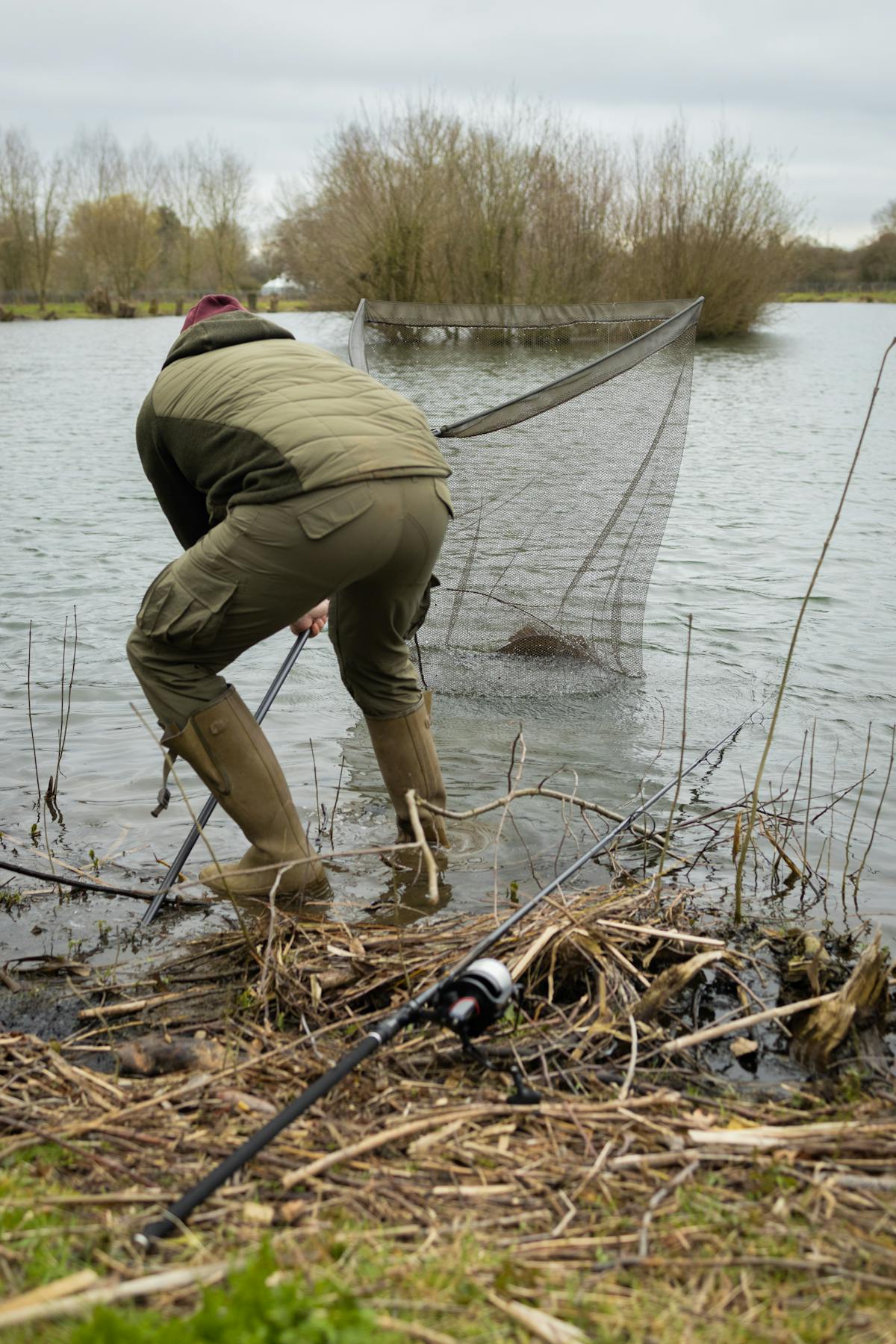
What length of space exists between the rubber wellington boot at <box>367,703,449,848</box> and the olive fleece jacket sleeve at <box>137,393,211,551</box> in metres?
0.91

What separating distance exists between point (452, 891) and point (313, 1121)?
5.83ft

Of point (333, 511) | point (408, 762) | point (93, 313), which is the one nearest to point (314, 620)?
point (408, 762)

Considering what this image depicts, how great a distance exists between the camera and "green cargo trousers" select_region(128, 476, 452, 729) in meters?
3.29

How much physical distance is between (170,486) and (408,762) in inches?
50.1

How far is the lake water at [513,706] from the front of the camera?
14.4ft

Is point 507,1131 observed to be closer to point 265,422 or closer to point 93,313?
point 265,422

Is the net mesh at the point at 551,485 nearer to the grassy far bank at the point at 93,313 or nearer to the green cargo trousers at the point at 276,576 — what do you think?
the green cargo trousers at the point at 276,576

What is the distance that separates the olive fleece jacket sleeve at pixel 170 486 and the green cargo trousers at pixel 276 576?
0.30m

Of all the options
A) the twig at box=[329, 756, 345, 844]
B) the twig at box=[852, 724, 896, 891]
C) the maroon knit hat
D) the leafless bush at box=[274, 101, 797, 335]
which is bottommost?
the twig at box=[329, 756, 345, 844]

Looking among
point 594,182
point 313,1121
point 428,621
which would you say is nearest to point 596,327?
point 428,621

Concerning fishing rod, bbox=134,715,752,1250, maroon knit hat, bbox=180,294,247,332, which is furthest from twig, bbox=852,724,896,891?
maroon knit hat, bbox=180,294,247,332

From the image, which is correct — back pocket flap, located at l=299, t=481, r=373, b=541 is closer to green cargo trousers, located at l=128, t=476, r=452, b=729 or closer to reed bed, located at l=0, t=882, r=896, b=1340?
green cargo trousers, located at l=128, t=476, r=452, b=729

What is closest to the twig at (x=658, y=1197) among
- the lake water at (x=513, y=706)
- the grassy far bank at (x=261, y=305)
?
the lake water at (x=513, y=706)

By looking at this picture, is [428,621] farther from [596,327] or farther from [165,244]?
[165,244]
